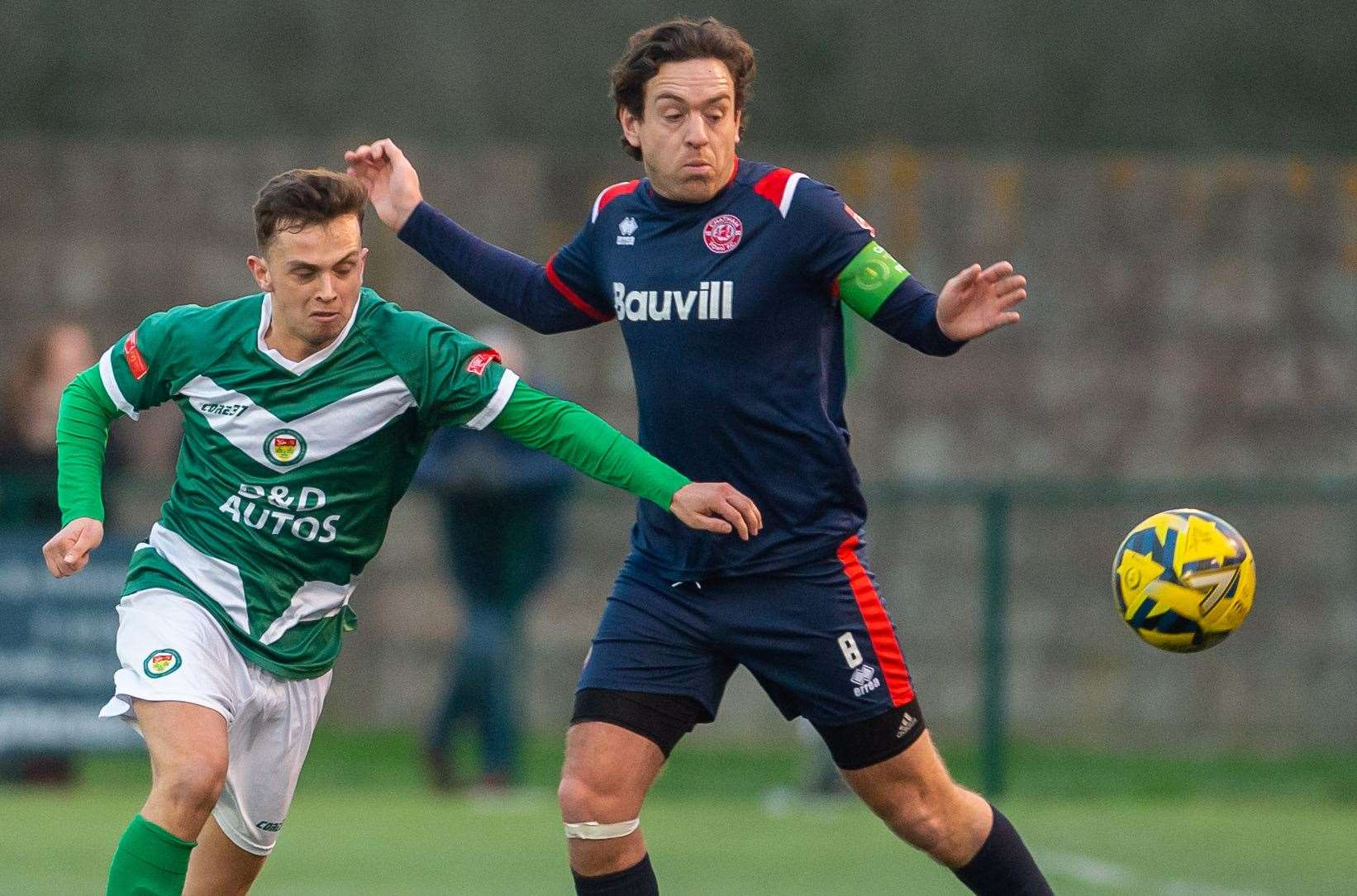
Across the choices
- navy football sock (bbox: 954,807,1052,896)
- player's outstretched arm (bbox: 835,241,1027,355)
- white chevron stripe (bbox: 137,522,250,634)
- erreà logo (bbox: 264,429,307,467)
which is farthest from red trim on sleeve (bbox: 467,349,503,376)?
navy football sock (bbox: 954,807,1052,896)

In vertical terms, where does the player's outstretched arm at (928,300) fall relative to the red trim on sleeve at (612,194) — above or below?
below

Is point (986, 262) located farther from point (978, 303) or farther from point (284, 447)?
point (284, 447)

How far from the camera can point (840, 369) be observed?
5.29 meters

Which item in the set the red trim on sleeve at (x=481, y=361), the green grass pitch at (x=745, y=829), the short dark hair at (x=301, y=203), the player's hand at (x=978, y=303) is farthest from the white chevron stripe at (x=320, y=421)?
the green grass pitch at (x=745, y=829)

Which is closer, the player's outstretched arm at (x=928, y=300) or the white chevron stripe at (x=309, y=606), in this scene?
the player's outstretched arm at (x=928, y=300)

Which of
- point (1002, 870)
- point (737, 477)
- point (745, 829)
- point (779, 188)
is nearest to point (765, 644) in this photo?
point (737, 477)

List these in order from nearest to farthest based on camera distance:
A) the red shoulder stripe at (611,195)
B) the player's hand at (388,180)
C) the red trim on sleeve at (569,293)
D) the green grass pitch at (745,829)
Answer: the red shoulder stripe at (611,195) → the red trim on sleeve at (569,293) → the player's hand at (388,180) → the green grass pitch at (745,829)

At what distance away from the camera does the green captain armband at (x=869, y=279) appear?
16.5ft

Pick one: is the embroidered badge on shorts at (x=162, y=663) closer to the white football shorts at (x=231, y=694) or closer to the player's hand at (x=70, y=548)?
the white football shorts at (x=231, y=694)

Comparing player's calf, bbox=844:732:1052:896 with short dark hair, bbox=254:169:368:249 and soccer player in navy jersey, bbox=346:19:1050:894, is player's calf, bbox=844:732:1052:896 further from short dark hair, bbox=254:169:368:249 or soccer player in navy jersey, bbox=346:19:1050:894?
short dark hair, bbox=254:169:368:249

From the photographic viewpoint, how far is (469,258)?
222 inches

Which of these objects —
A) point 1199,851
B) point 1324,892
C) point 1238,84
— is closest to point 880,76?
point 1238,84

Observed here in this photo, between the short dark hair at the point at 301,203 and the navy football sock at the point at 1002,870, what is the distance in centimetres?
211

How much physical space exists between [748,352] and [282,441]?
1116 millimetres
